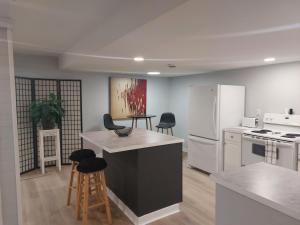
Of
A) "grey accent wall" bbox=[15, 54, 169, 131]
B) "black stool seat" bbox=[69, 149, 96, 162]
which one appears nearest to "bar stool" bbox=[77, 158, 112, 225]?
"black stool seat" bbox=[69, 149, 96, 162]

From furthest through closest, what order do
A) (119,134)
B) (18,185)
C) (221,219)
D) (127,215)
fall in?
(119,134) → (127,215) → (18,185) → (221,219)

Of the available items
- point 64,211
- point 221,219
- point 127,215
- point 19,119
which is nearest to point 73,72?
point 19,119

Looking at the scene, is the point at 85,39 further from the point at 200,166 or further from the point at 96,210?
the point at 200,166

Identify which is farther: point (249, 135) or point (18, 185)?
point (249, 135)

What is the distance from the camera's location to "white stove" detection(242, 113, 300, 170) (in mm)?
3111

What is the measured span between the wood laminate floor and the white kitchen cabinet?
0.54m

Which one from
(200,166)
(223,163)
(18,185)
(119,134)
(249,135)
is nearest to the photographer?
(18,185)

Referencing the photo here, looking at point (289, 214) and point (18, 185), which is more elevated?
point (289, 214)

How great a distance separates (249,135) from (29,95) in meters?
4.21

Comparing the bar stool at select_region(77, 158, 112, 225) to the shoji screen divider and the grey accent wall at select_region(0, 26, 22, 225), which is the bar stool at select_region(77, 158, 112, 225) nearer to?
the grey accent wall at select_region(0, 26, 22, 225)

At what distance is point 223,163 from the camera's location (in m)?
4.14

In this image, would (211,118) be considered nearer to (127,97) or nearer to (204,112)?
(204,112)

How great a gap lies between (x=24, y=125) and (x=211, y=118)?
12.0 ft

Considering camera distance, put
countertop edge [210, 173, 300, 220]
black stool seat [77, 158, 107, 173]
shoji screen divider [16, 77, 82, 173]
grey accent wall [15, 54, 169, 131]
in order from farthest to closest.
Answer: grey accent wall [15, 54, 169, 131] < shoji screen divider [16, 77, 82, 173] < black stool seat [77, 158, 107, 173] < countertop edge [210, 173, 300, 220]
